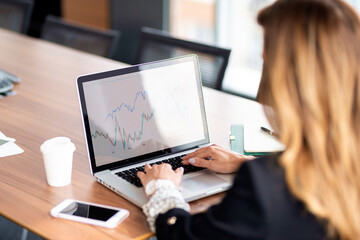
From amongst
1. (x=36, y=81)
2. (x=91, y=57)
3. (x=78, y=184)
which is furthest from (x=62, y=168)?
(x=91, y=57)

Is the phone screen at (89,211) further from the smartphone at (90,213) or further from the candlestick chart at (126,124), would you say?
the candlestick chart at (126,124)

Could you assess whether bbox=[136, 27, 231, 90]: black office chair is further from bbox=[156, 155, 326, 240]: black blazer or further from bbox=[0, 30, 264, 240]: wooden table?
bbox=[156, 155, 326, 240]: black blazer

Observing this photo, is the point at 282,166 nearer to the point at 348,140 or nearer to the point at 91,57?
the point at 348,140

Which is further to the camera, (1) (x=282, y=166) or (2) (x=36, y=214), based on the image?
(2) (x=36, y=214)

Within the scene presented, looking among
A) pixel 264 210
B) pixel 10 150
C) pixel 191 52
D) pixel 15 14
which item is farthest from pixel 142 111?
pixel 15 14

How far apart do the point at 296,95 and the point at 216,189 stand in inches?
20.3

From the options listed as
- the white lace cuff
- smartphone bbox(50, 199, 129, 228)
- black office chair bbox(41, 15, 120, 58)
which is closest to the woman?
the white lace cuff

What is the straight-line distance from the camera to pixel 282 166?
98 cm

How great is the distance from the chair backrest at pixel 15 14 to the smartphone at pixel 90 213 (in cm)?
215

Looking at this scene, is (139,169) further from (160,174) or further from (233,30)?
(233,30)

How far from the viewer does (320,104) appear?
94 cm

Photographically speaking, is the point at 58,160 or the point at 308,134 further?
the point at 58,160

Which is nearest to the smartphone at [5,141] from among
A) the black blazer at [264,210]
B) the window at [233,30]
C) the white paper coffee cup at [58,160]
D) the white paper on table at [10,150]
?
the white paper on table at [10,150]

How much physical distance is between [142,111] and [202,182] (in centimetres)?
29
